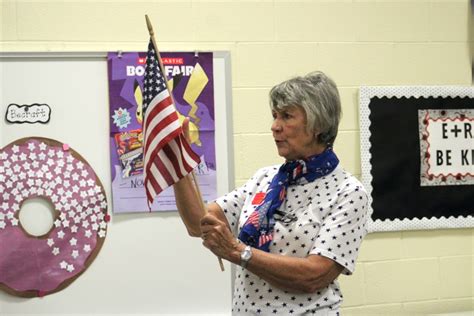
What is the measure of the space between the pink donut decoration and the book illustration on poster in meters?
1.09

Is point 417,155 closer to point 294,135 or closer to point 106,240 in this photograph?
point 294,135

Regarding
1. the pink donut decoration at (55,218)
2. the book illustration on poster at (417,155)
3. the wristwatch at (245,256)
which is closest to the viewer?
the wristwatch at (245,256)

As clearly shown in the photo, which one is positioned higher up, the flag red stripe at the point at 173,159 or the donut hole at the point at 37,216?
the flag red stripe at the point at 173,159

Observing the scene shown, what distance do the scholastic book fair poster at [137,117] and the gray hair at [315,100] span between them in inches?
28.8

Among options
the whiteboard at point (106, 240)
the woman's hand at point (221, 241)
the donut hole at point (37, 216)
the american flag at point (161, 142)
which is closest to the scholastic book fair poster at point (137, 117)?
the whiteboard at point (106, 240)

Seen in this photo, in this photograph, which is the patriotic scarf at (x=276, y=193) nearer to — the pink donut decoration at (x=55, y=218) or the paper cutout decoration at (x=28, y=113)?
the pink donut decoration at (x=55, y=218)

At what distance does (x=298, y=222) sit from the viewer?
1.38 m

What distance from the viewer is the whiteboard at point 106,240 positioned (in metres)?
2.06

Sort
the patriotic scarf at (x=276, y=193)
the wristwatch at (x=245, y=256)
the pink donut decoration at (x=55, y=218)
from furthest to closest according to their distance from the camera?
the pink donut decoration at (x=55, y=218) < the patriotic scarf at (x=276, y=193) < the wristwatch at (x=245, y=256)

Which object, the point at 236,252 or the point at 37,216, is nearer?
the point at 236,252

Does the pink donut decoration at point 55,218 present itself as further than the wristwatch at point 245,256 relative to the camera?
Yes

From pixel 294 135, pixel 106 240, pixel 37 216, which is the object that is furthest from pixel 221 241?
pixel 37 216

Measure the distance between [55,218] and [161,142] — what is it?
2.76 feet

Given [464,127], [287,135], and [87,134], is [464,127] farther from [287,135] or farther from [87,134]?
[87,134]
